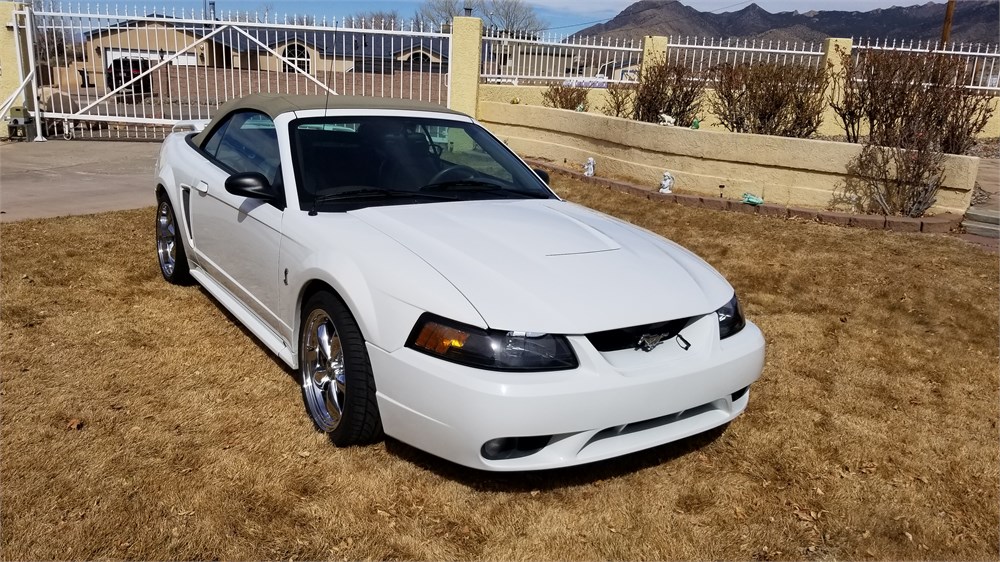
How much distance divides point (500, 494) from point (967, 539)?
1.87m

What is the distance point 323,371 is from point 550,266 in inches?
45.6

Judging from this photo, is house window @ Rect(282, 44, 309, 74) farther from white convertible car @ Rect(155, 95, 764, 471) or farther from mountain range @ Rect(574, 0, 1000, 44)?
mountain range @ Rect(574, 0, 1000, 44)

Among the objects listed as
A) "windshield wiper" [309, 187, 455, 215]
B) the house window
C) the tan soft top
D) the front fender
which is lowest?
the front fender

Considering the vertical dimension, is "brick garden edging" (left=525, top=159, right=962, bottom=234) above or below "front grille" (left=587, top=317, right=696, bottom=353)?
below

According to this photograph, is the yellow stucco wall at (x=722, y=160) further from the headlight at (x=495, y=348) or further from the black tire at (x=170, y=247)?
the headlight at (x=495, y=348)

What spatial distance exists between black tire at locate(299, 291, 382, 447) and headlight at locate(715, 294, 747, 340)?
1.52 m

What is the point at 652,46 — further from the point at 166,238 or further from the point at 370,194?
the point at 370,194

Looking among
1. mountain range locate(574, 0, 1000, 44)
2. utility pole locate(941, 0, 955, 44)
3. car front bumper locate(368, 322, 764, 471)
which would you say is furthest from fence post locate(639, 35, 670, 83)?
mountain range locate(574, 0, 1000, 44)

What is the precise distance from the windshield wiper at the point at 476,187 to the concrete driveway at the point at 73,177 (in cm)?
534

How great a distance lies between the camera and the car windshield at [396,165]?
148 inches

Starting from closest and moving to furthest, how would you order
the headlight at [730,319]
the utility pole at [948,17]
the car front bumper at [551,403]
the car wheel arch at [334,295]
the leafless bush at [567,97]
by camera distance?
the car front bumper at [551,403], the car wheel arch at [334,295], the headlight at [730,319], the leafless bush at [567,97], the utility pole at [948,17]

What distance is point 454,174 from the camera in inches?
165

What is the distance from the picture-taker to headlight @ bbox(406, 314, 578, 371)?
2.72 metres

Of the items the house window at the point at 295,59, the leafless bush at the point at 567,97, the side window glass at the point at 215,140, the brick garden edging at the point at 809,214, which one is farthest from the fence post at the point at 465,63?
the side window glass at the point at 215,140
